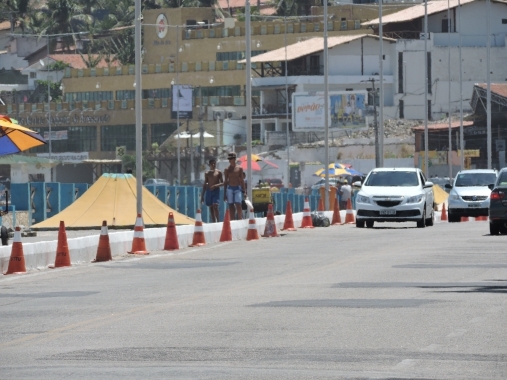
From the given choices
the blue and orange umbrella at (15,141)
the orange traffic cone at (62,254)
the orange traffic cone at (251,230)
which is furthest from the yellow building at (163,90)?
the orange traffic cone at (62,254)

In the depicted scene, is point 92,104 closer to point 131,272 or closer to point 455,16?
point 455,16

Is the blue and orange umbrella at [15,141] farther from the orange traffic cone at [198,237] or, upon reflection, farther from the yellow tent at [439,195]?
the yellow tent at [439,195]

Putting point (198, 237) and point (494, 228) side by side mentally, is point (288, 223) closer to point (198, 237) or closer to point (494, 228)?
point (494, 228)

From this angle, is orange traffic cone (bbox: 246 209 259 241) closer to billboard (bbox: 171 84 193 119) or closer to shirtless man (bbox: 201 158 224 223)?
shirtless man (bbox: 201 158 224 223)

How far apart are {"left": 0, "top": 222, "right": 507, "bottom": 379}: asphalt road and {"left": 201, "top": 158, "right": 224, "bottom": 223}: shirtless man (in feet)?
34.6

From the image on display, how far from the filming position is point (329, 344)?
38.2 ft

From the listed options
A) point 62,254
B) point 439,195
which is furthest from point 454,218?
point 62,254

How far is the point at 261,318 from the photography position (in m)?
13.8

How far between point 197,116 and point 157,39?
1666 centimetres

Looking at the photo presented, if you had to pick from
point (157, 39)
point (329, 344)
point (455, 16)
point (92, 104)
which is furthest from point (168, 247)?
point (157, 39)

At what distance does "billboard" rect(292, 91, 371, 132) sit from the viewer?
112500mm

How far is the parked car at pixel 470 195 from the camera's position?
45.0 metres

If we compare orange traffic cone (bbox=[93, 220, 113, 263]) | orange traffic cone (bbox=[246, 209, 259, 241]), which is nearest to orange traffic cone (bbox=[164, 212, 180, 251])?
orange traffic cone (bbox=[93, 220, 113, 263])

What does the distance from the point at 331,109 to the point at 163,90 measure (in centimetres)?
2259
